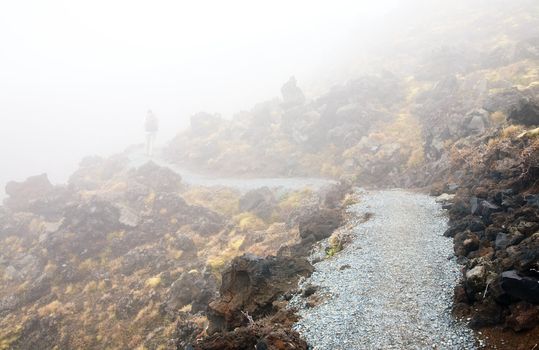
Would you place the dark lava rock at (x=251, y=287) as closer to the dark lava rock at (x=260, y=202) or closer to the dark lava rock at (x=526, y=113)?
the dark lava rock at (x=526, y=113)

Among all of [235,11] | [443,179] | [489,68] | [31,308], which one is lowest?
[31,308]

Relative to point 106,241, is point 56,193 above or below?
above

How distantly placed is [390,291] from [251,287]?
16.7 ft

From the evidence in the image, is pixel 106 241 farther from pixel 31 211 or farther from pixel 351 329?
pixel 351 329

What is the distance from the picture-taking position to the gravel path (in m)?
10.2

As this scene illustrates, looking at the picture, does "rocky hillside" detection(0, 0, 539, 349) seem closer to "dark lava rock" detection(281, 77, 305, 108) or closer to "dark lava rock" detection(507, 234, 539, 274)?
"dark lava rock" detection(507, 234, 539, 274)

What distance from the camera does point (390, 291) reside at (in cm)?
1262

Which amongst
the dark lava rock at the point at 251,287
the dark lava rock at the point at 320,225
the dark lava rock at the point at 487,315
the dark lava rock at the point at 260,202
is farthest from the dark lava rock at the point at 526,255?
the dark lava rock at the point at 260,202

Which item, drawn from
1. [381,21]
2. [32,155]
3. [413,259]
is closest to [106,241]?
[413,259]

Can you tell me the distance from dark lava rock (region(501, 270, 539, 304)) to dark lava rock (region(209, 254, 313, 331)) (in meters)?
7.44

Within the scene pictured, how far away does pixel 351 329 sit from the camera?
10.8 metres

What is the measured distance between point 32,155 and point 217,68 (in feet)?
212

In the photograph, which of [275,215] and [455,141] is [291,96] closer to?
[275,215]

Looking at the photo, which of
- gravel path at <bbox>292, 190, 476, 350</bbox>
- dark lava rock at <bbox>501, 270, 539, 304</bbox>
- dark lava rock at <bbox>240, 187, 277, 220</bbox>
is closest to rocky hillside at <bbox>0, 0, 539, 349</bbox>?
dark lava rock at <bbox>501, 270, 539, 304</bbox>
